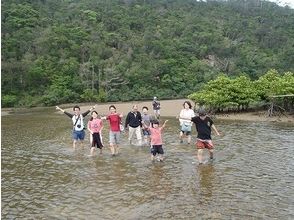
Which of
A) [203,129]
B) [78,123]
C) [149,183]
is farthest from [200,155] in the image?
[78,123]

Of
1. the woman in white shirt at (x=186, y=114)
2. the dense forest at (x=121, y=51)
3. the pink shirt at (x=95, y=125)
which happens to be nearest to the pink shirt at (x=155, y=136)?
the woman in white shirt at (x=186, y=114)

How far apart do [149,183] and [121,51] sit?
50840mm

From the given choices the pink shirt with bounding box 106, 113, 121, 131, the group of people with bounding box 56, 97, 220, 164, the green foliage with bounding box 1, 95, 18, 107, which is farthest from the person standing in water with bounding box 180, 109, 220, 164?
the green foliage with bounding box 1, 95, 18, 107

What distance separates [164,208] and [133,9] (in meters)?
A: 72.4

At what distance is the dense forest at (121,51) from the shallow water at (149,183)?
33.0 meters

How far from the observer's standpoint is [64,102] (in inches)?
1890

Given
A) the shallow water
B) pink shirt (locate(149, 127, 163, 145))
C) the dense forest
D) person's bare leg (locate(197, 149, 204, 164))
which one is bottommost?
the shallow water

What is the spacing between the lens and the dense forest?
165ft

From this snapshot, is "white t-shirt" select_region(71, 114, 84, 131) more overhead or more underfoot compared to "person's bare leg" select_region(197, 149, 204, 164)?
more overhead

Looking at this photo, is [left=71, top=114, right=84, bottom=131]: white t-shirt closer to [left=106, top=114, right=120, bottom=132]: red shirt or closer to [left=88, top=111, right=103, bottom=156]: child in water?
[left=88, top=111, right=103, bottom=156]: child in water

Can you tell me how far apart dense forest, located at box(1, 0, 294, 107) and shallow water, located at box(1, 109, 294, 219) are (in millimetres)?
32987

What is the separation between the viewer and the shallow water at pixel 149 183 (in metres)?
7.95

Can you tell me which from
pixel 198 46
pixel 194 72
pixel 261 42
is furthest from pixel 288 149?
pixel 261 42

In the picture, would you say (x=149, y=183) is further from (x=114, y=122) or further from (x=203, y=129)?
(x=114, y=122)
